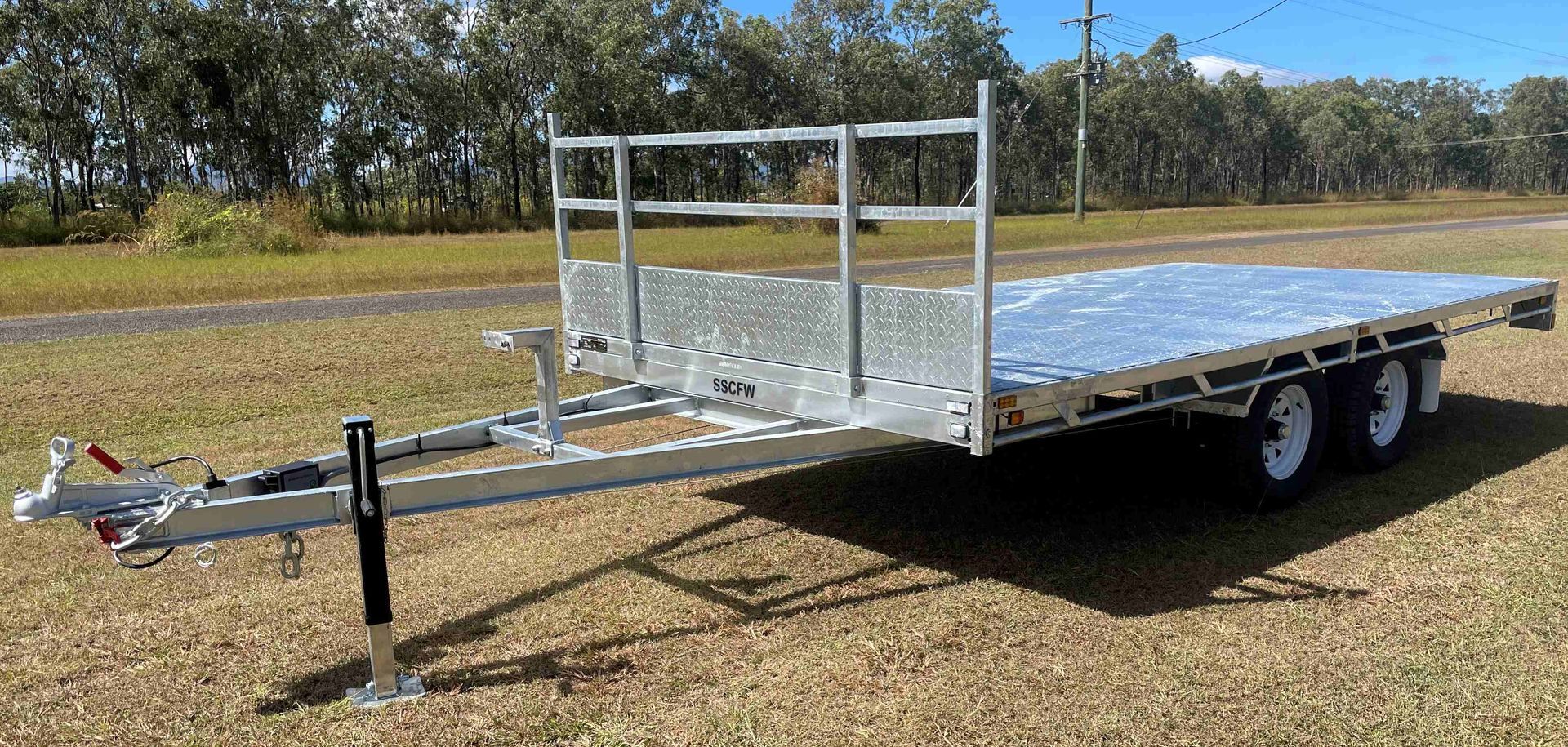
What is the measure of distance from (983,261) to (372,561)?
87.4 inches

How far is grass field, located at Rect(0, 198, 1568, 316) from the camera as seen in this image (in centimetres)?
1688

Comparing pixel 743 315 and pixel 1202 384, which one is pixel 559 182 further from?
pixel 1202 384

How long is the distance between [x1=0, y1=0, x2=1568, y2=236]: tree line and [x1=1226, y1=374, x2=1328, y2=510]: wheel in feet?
110

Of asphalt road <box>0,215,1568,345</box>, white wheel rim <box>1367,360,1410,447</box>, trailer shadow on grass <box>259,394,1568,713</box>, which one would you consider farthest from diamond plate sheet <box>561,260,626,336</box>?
asphalt road <box>0,215,1568,345</box>

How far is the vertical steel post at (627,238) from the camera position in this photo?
16.3 ft

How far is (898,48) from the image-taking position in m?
75.3

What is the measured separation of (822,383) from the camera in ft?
14.9

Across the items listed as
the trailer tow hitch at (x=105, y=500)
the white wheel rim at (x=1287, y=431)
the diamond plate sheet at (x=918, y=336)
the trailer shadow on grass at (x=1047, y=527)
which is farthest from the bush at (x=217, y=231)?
the white wheel rim at (x=1287, y=431)

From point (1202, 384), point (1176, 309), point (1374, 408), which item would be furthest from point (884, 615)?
point (1374, 408)

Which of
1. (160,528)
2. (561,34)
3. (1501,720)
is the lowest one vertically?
(1501,720)

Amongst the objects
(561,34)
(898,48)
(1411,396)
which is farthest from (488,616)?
(898,48)

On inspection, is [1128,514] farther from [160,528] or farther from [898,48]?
[898,48]

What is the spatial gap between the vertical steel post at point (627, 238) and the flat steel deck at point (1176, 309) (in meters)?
1.71

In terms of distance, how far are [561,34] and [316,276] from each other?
4153 cm
